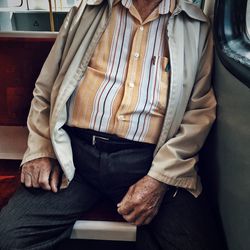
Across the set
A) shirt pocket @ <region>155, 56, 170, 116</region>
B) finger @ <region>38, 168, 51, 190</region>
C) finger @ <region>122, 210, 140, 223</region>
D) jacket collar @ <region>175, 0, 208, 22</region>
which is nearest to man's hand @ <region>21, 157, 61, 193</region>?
finger @ <region>38, 168, 51, 190</region>

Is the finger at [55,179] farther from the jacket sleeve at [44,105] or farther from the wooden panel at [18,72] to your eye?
the wooden panel at [18,72]

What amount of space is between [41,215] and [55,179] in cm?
16

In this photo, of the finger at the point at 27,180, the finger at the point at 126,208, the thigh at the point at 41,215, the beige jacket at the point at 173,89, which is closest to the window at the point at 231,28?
the beige jacket at the point at 173,89

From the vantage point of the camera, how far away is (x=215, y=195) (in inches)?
53.3

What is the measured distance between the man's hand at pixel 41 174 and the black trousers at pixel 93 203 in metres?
0.03

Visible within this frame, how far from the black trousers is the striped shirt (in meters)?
0.10

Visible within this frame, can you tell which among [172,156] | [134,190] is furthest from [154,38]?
[134,190]

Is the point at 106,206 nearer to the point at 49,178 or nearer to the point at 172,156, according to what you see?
the point at 49,178

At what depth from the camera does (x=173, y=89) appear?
1.29 meters

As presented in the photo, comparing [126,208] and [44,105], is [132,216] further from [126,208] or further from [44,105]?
[44,105]

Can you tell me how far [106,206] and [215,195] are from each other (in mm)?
460

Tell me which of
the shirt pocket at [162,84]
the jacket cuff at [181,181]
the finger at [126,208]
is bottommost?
the finger at [126,208]

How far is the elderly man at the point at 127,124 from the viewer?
4.16 feet

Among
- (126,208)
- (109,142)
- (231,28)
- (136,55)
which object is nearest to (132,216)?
(126,208)
